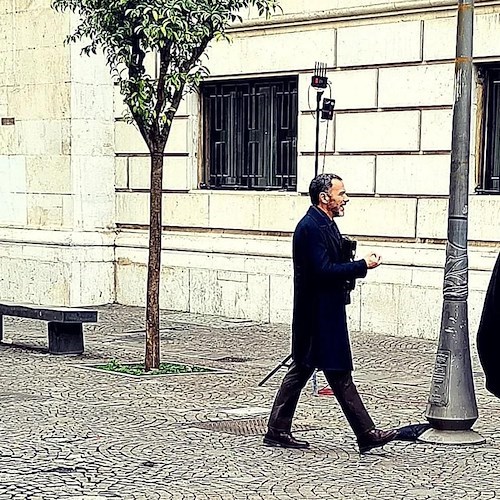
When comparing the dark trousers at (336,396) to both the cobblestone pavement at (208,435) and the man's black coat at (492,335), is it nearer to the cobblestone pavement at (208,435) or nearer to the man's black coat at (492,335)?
the cobblestone pavement at (208,435)

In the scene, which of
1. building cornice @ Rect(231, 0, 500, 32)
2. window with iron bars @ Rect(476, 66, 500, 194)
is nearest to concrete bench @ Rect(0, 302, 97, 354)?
window with iron bars @ Rect(476, 66, 500, 194)

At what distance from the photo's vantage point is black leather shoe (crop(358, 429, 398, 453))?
27.6 ft

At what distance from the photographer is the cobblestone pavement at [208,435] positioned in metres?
7.61

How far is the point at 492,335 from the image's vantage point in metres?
4.60

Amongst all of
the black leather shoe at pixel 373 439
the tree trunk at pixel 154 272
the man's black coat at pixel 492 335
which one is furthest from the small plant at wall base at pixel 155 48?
the man's black coat at pixel 492 335

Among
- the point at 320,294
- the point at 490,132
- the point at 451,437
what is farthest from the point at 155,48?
the point at 451,437

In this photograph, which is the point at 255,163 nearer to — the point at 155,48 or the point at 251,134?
the point at 251,134

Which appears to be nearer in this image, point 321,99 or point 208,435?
point 208,435

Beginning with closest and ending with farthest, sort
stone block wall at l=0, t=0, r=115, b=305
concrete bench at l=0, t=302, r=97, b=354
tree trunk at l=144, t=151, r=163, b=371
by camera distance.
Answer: tree trunk at l=144, t=151, r=163, b=371 < concrete bench at l=0, t=302, r=97, b=354 < stone block wall at l=0, t=0, r=115, b=305

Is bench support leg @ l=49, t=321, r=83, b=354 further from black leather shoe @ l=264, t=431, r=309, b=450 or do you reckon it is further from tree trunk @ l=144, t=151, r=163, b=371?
black leather shoe @ l=264, t=431, r=309, b=450

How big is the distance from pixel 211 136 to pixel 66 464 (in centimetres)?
1056

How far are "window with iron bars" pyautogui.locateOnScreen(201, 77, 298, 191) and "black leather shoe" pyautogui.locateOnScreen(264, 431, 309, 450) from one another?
8472mm

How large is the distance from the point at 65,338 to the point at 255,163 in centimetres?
502

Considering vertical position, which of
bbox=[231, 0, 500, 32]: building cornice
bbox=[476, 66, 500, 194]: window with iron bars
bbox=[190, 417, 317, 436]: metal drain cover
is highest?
bbox=[231, 0, 500, 32]: building cornice
